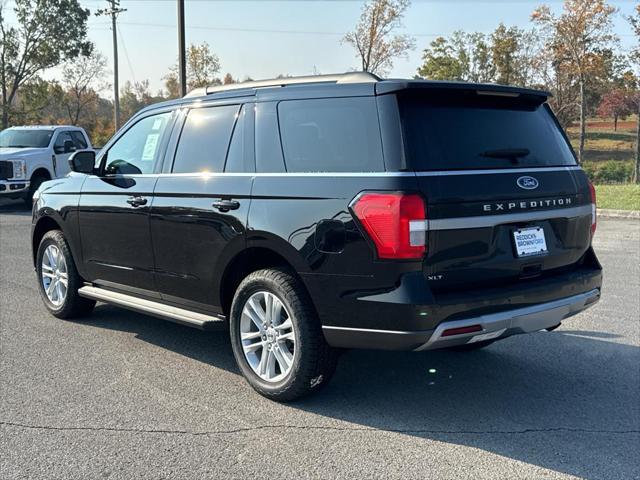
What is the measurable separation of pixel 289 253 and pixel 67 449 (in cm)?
161

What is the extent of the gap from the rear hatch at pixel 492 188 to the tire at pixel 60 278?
372cm

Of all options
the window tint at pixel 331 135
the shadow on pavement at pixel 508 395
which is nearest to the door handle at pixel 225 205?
the window tint at pixel 331 135

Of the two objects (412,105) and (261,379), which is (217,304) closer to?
(261,379)

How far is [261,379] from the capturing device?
4.16 metres

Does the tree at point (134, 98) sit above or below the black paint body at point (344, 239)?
above

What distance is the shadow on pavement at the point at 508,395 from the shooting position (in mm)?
3514

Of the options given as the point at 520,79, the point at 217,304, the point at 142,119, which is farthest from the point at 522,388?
the point at 520,79

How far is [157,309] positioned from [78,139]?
14718 mm

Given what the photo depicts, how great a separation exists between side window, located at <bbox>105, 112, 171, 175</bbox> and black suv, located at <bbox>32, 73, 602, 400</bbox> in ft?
0.33

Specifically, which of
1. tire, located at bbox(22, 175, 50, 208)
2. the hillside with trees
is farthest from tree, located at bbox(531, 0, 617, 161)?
tire, located at bbox(22, 175, 50, 208)

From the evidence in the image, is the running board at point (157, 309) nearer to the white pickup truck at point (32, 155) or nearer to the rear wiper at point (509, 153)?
the rear wiper at point (509, 153)

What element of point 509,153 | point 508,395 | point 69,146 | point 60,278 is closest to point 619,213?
point 508,395

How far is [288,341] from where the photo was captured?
4.05 m

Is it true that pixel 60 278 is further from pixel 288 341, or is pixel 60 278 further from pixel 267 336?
pixel 288 341
